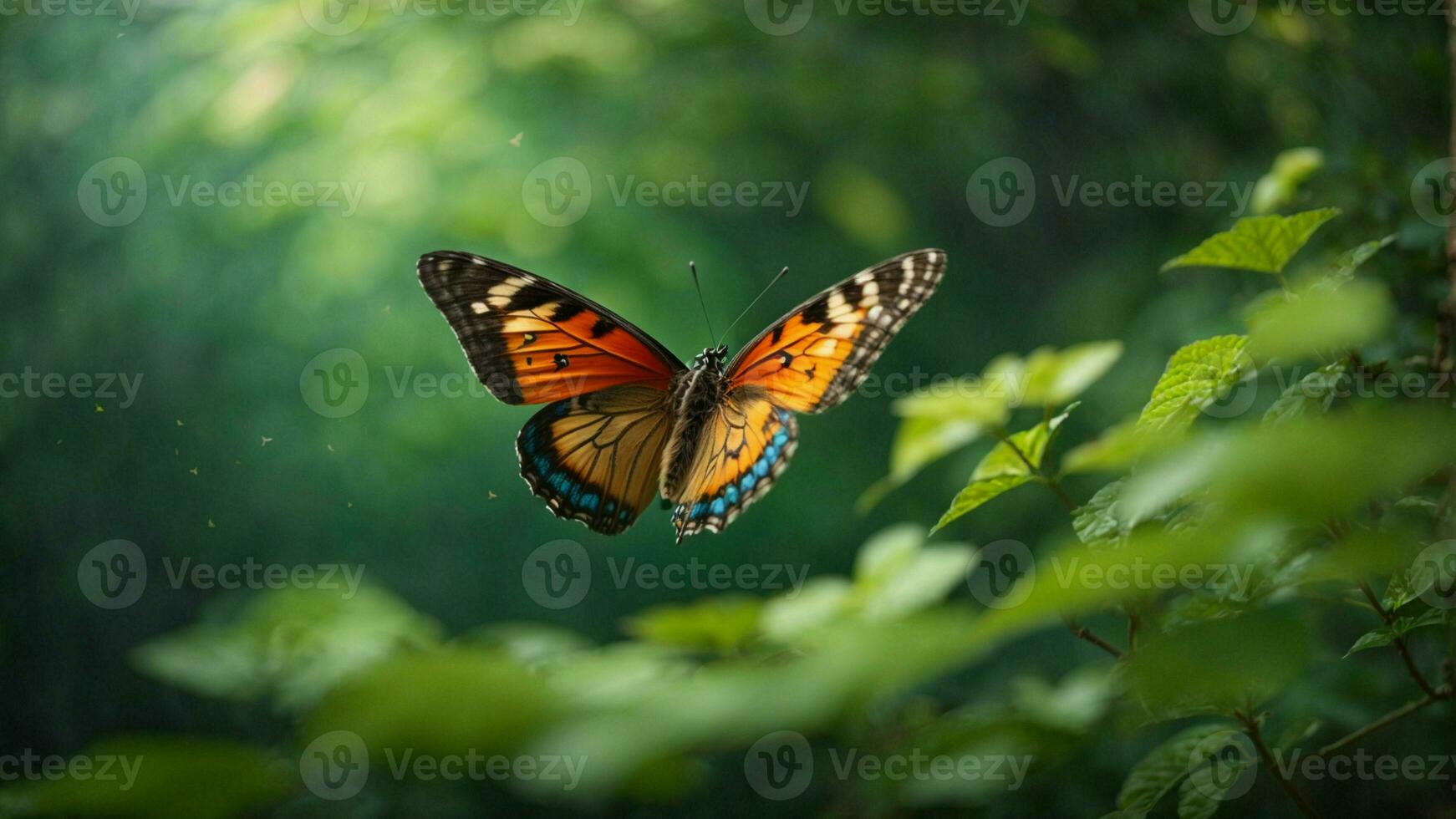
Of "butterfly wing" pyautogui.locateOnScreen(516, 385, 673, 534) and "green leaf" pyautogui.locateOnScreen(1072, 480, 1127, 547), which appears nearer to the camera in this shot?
"green leaf" pyautogui.locateOnScreen(1072, 480, 1127, 547)

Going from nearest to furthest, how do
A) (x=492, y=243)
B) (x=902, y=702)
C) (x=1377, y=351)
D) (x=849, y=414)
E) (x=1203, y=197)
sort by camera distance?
(x=1377, y=351), (x=902, y=702), (x=492, y=243), (x=1203, y=197), (x=849, y=414)

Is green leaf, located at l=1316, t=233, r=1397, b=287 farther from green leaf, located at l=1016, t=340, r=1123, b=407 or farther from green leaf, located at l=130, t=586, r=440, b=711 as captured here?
green leaf, located at l=130, t=586, r=440, b=711

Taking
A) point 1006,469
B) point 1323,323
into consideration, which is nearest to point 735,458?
point 1006,469

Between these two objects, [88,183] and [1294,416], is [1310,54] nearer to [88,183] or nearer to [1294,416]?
[1294,416]

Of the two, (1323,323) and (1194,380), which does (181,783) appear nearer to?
(1323,323)

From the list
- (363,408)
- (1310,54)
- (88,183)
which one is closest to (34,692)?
(363,408)

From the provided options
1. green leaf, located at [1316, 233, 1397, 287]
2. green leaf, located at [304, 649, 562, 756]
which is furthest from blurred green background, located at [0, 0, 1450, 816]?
green leaf, located at [304, 649, 562, 756]
